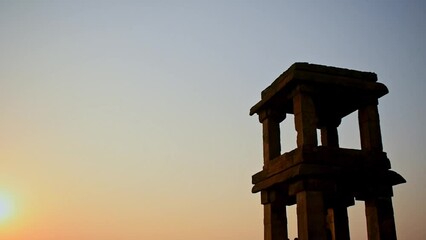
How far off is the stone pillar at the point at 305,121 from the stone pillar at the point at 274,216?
2.95 m

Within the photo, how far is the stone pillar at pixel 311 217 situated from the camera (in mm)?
16109

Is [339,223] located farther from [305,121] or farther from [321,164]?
[305,121]

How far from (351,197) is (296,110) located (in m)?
4.63

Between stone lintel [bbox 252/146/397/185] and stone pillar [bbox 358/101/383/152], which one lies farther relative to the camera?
stone pillar [bbox 358/101/383/152]

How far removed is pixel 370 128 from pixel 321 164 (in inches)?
116

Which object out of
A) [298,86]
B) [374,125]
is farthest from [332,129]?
[298,86]

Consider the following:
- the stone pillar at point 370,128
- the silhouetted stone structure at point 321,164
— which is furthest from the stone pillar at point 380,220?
the stone pillar at point 370,128

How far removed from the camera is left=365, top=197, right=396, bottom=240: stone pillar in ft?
56.3

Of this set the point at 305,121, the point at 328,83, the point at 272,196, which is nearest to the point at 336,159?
the point at 305,121

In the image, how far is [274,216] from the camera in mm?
19109

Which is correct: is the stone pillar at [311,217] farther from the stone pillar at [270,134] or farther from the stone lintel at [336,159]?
the stone pillar at [270,134]

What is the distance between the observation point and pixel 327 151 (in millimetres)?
17062

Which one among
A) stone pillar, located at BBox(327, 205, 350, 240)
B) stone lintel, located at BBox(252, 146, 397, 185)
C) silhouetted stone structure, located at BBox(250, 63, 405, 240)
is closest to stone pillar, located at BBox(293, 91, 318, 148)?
silhouetted stone structure, located at BBox(250, 63, 405, 240)

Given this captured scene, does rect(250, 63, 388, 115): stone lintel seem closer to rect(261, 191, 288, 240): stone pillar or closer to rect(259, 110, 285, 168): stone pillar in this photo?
rect(259, 110, 285, 168): stone pillar
